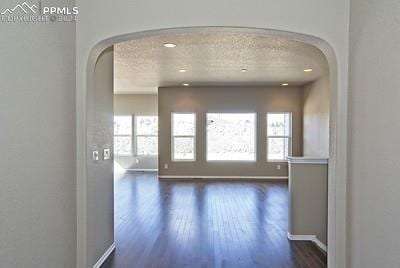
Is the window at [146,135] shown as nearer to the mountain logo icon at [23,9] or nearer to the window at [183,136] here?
the window at [183,136]

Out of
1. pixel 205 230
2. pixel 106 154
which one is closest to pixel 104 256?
pixel 106 154

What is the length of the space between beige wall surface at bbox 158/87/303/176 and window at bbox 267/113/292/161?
181mm

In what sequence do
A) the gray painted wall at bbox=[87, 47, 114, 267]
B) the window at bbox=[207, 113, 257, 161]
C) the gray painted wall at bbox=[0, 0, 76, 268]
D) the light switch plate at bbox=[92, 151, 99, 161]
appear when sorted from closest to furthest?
the gray painted wall at bbox=[0, 0, 76, 268] → the light switch plate at bbox=[92, 151, 99, 161] → the gray painted wall at bbox=[87, 47, 114, 267] → the window at bbox=[207, 113, 257, 161]

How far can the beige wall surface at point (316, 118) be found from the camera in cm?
725

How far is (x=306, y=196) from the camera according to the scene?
4.19 metres

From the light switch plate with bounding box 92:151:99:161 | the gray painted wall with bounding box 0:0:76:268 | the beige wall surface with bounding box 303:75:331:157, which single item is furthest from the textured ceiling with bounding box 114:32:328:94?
the gray painted wall with bounding box 0:0:76:268

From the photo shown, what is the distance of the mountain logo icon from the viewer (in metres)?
1.63

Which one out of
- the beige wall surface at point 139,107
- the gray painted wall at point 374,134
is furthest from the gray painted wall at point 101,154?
the beige wall surface at point 139,107

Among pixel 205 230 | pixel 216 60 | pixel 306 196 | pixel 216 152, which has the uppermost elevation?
pixel 216 60

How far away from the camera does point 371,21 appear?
6.39 feet

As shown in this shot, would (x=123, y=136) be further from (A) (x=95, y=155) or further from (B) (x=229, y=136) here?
(A) (x=95, y=155)

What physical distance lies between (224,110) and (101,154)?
636cm

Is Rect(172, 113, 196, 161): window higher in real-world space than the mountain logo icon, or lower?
lower

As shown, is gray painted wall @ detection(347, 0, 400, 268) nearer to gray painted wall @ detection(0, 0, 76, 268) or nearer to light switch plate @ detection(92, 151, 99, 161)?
gray painted wall @ detection(0, 0, 76, 268)
